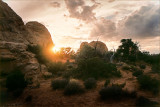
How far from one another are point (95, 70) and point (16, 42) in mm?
15036

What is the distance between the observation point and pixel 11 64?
495 inches

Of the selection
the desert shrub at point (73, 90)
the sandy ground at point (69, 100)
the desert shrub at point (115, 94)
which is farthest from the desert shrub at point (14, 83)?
the desert shrub at point (115, 94)

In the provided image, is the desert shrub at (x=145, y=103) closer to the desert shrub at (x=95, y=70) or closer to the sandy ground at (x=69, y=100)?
the sandy ground at (x=69, y=100)

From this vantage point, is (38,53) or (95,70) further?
(38,53)

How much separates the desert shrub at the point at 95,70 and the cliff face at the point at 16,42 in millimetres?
4955

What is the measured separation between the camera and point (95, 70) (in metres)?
12.8

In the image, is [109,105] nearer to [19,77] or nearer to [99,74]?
[99,74]

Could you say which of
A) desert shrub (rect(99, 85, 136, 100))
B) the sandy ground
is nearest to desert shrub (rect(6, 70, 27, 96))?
the sandy ground

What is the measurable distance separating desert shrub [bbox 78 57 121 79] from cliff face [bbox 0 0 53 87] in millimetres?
4955

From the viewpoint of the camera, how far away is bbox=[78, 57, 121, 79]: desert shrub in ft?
40.8

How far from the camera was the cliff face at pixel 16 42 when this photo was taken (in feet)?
41.6

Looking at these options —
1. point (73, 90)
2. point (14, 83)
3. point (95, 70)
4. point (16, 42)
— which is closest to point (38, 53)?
point (16, 42)

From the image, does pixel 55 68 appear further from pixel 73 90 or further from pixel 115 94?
pixel 115 94

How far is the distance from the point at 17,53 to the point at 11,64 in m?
1.68
